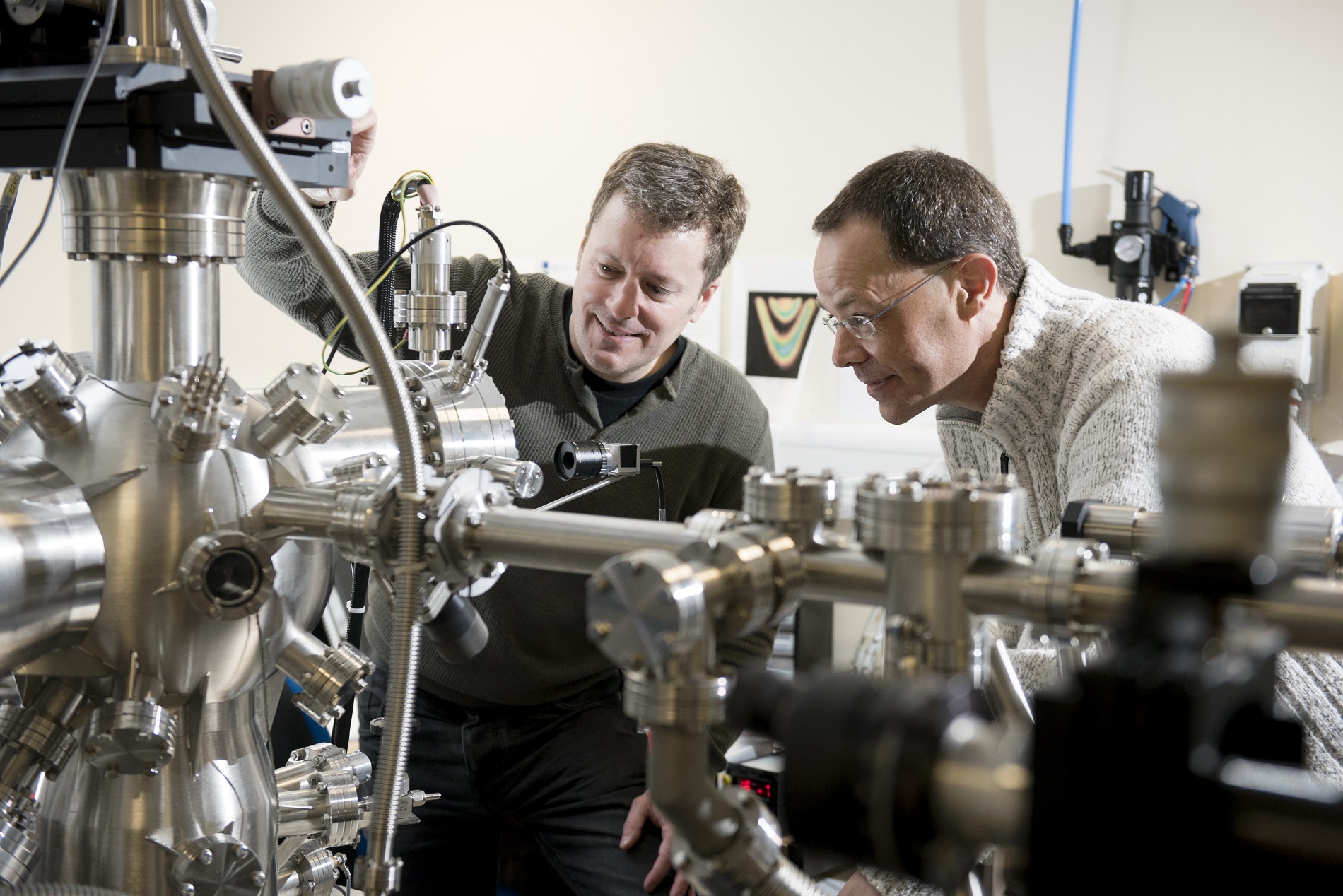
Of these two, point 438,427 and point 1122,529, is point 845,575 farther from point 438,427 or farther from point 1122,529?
point 438,427

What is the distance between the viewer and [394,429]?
632 mm

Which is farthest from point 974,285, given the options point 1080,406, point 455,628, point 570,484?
point 455,628

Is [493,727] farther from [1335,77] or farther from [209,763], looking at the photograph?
[1335,77]

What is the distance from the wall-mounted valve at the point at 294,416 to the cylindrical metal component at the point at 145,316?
0.20 feet

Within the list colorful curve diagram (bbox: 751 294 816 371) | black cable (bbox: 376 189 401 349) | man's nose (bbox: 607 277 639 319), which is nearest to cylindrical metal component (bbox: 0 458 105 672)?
black cable (bbox: 376 189 401 349)

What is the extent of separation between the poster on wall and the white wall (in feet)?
0.18

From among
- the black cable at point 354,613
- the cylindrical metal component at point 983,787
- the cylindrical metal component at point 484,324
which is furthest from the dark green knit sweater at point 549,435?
the cylindrical metal component at point 983,787

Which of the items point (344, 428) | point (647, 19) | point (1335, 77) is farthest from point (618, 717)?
point (647, 19)

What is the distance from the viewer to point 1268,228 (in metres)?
2.44

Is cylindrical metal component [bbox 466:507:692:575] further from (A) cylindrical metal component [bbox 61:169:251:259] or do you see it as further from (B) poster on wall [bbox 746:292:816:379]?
(B) poster on wall [bbox 746:292:816:379]

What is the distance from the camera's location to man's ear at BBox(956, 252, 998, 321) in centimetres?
167

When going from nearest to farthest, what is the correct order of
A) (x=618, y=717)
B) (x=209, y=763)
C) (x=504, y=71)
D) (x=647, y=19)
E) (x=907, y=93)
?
(x=209, y=763), (x=618, y=717), (x=907, y=93), (x=647, y=19), (x=504, y=71)

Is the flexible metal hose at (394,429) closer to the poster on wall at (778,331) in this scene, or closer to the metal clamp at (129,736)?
the metal clamp at (129,736)

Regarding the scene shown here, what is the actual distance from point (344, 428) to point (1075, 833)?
60 cm
